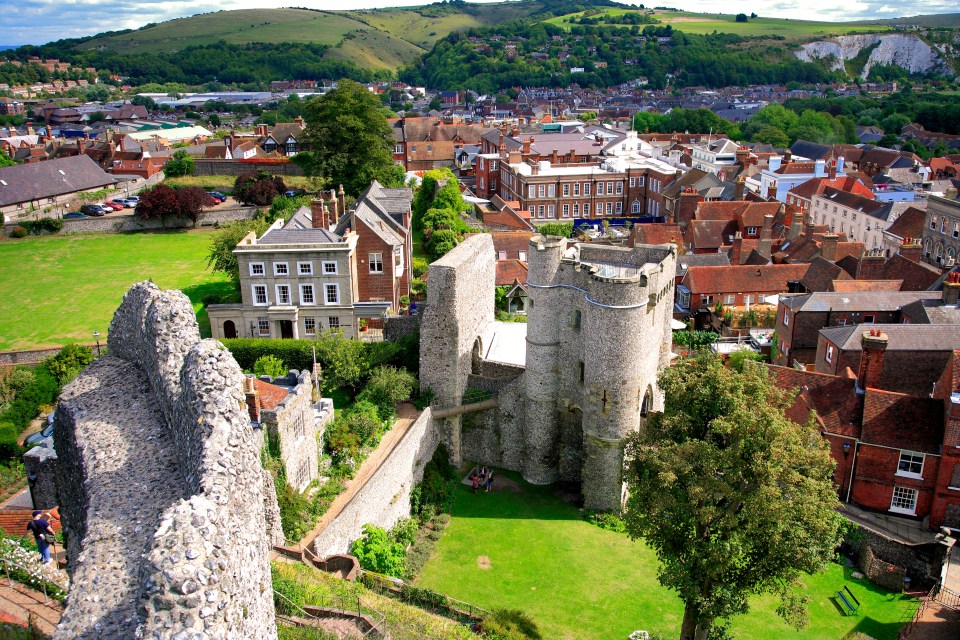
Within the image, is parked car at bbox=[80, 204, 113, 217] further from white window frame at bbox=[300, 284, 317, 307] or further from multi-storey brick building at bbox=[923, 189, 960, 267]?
multi-storey brick building at bbox=[923, 189, 960, 267]

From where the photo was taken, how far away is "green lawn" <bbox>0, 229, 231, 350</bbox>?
43812 millimetres

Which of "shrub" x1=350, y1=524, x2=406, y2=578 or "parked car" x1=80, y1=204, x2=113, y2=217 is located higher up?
"parked car" x1=80, y1=204, x2=113, y2=217

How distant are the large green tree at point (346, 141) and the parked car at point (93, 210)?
22068 mm

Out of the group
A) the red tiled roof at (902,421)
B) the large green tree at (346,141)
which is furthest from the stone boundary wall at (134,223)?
the red tiled roof at (902,421)

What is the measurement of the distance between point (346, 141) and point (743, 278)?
31879mm

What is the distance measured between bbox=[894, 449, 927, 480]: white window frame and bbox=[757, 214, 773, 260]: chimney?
2606cm

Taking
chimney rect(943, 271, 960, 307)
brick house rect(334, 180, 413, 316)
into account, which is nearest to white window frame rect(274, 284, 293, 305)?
brick house rect(334, 180, 413, 316)

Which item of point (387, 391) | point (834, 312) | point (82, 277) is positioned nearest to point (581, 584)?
point (387, 391)

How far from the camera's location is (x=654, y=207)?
7325 centimetres

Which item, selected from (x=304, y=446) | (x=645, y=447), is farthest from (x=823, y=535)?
(x=304, y=446)

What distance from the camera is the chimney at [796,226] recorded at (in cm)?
5388

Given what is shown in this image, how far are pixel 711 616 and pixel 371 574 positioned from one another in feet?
30.2

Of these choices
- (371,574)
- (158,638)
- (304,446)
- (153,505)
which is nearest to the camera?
(158,638)

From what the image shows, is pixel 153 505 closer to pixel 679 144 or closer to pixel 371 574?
pixel 371 574
